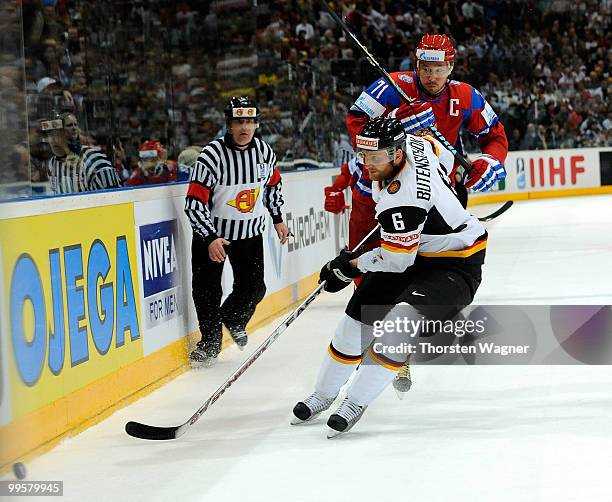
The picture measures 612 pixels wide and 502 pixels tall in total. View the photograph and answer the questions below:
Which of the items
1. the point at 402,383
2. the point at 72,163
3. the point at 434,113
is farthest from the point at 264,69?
the point at 402,383

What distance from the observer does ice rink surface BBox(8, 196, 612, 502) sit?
10.2ft

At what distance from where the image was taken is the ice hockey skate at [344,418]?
370 cm

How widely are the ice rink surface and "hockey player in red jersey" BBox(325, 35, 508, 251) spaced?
79 cm

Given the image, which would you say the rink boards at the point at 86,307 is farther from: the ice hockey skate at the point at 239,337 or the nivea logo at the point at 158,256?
the ice hockey skate at the point at 239,337

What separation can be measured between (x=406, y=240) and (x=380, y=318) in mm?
309

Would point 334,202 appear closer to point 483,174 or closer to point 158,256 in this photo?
point 158,256

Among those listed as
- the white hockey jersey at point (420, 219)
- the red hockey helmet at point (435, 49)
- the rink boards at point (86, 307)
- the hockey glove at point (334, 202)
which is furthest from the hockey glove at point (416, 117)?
the hockey glove at point (334, 202)

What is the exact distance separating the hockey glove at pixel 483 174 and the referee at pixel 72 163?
5.43 ft

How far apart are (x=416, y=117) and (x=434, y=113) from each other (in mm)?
152

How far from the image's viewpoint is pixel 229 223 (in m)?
5.41

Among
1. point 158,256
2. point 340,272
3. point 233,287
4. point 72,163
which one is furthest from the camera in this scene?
point 233,287

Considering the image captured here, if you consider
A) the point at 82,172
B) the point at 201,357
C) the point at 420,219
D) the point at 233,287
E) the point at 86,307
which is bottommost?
the point at 201,357

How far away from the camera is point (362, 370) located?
3.80 m

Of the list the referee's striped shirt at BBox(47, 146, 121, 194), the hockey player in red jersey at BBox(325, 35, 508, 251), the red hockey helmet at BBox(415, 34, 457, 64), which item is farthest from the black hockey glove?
the referee's striped shirt at BBox(47, 146, 121, 194)
